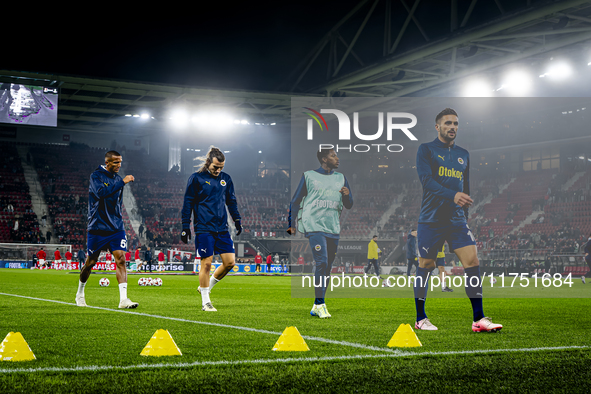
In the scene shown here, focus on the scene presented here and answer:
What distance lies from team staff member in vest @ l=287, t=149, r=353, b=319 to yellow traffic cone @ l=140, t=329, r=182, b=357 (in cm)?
402

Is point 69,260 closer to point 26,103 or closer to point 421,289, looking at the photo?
point 26,103

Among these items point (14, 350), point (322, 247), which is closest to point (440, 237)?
point (322, 247)

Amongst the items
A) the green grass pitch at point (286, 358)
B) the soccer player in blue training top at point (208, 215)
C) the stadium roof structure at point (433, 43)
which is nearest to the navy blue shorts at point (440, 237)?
the green grass pitch at point (286, 358)

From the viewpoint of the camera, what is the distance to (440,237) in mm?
6793

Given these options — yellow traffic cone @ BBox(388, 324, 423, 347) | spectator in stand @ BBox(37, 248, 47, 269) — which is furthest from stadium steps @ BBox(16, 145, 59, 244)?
yellow traffic cone @ BBox(388, 324, 423, 347)

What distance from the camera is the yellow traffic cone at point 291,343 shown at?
4609mm

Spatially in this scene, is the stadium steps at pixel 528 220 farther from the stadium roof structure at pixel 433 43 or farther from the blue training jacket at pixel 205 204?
the blue training jacket at pixel 205 204

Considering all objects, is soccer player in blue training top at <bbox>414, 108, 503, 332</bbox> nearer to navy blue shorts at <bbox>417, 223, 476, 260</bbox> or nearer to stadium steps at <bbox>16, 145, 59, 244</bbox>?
navy blue shorts at <bbox>417, 223, 476, 260</bbox>

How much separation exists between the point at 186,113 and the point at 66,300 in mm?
26596

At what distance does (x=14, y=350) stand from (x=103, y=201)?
5.16 m

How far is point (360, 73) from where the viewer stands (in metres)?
24.7

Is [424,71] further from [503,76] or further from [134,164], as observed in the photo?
[134,164]

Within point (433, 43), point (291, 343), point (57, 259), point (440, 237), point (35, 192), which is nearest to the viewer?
point (291, 343)

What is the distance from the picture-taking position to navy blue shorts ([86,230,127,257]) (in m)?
8.97
